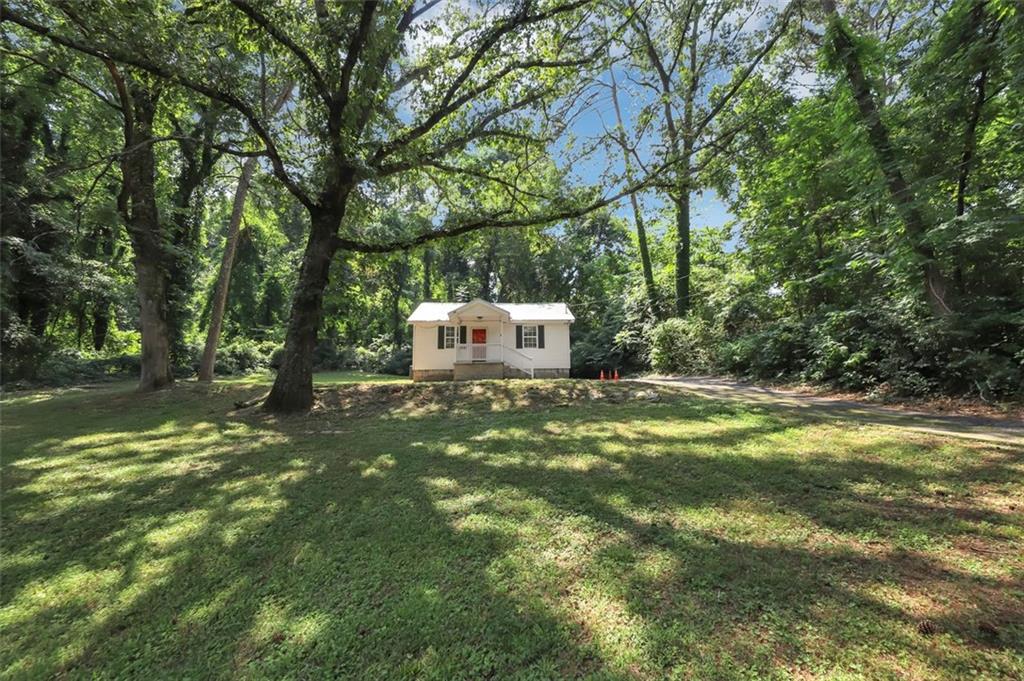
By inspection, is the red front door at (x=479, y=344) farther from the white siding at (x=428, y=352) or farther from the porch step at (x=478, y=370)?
the white siding at (x=428, y=352)

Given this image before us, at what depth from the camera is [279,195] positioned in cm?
1103

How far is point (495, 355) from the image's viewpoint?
740 inches

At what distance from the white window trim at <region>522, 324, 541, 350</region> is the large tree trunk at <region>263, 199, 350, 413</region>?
449 inches

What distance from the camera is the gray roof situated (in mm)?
18413

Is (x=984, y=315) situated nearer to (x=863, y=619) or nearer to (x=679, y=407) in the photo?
(x=679, y=407)

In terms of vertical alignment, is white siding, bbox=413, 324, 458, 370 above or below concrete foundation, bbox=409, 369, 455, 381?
above

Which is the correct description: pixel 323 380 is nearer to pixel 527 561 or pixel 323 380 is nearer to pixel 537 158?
pixel 537 158

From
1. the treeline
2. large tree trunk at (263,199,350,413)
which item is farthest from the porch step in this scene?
large tree trunk at (263,199,350,413)

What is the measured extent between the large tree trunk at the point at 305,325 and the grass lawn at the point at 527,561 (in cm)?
267

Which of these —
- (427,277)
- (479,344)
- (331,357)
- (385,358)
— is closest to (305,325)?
(479,344)

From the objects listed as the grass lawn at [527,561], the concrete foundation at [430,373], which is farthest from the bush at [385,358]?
the grass lawn at [527,561]

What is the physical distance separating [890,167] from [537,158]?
708 centimetres

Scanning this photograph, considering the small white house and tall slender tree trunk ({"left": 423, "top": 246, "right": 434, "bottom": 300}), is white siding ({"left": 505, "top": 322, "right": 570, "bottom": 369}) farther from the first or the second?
tall slender tree trunk ({"left": 423, "top": 246, "right": 434, "bottom": 300})

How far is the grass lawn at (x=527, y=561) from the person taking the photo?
1.95 m
